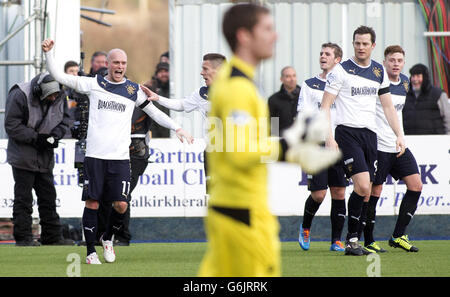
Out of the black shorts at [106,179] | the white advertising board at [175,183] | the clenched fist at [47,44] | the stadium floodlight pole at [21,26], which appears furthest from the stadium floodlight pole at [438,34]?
the clenched fist at [47,44]

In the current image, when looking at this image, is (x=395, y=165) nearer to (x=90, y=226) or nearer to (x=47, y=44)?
(x=90, y=226)

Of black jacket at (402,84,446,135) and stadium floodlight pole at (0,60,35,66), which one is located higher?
stadium floodlight pole at (0,60,35,66)

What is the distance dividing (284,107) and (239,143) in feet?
36.3

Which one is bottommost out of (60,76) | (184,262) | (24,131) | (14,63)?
(184,262)

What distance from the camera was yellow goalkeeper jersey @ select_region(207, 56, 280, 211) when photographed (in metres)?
4.90

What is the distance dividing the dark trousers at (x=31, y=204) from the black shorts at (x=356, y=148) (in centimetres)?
458

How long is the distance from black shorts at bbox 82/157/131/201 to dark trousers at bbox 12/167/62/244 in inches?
128

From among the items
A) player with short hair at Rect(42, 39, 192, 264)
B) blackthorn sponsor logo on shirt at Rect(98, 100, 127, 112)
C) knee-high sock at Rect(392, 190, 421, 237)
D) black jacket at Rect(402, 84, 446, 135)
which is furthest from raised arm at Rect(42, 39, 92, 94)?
black jacket at Rect(402, 84, 446, 135)

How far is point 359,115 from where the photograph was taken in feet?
37.3

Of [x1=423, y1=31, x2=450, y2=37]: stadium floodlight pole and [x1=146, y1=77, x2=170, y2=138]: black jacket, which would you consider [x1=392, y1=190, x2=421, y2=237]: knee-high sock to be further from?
[x1=423, y1=31, x2=450, y2=37]: stadium floodlight pole

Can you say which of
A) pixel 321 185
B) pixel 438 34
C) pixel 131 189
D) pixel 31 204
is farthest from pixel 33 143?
pixel 438 34

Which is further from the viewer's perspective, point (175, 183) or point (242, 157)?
point (175, 183)

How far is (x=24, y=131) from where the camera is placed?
13883 mm
